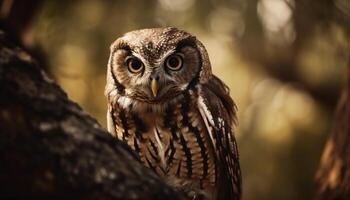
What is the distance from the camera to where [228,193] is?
368cm

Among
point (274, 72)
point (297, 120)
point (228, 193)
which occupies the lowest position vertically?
point (228, 193)

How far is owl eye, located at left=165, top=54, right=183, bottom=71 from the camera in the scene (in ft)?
11.5

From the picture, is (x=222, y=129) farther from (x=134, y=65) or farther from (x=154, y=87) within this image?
(x=134, y=65)

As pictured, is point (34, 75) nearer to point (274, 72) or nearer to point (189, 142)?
point (189, 142)

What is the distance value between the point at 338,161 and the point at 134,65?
140 centimetres

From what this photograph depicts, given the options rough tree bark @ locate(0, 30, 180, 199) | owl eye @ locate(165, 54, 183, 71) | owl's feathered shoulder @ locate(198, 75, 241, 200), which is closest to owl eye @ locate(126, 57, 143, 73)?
owl eye @ locate(165, 54, 183, 71)

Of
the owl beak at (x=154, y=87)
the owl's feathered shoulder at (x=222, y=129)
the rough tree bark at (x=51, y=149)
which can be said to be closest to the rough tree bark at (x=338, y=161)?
the owl's feathered shoulder at (x=222, y=129)

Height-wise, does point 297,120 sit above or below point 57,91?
above

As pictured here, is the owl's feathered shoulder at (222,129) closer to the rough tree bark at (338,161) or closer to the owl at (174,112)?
the owl at (174,112)

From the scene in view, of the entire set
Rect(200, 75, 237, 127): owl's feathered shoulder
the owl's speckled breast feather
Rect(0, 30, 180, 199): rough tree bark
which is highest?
Rect(200, 75, 237, 127): owl's feathered shoulder

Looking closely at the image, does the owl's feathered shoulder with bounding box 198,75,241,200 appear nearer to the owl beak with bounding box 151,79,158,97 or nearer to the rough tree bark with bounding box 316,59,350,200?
the owl beak with bounding box 151,79,158,97

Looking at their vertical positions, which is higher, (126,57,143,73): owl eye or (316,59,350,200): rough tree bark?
(126,57,143,73): owl eye

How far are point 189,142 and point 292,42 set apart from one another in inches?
80.9

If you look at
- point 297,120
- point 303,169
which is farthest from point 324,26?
point 303,169
